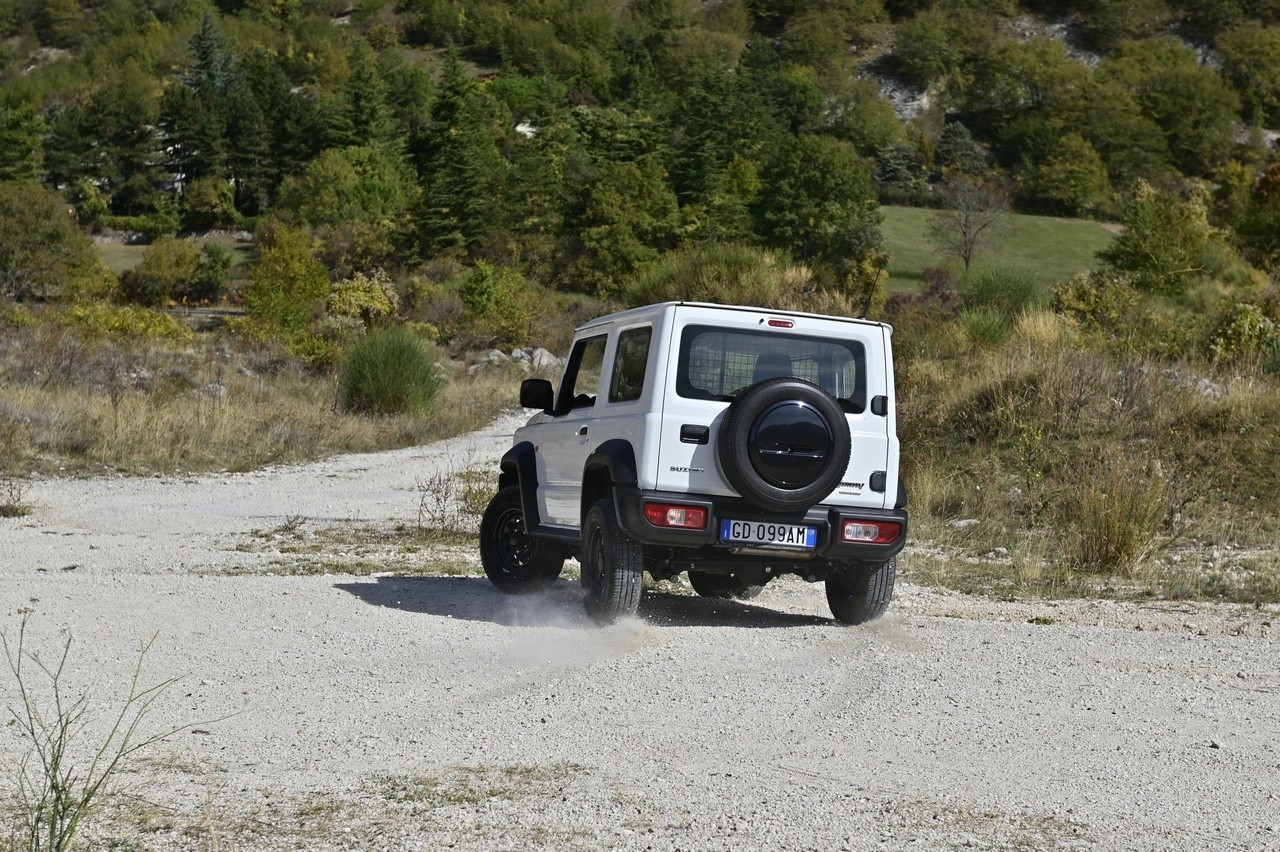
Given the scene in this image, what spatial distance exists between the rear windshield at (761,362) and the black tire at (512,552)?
7.69 feet

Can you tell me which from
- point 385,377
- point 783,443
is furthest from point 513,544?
point 385,377

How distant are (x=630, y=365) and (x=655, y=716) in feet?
9.96

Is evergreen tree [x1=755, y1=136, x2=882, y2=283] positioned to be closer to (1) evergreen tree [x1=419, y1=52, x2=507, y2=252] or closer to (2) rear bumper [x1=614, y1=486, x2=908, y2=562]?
(1) evergreen tree [x1=419, y1=52, x2=507, y2=252]

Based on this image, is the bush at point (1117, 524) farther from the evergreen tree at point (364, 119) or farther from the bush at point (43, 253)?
the evergreen tree at point (364, 119)

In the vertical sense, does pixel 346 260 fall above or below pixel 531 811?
above

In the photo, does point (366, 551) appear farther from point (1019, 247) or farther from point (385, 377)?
point (1019, 247)

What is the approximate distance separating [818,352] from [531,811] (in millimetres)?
4452

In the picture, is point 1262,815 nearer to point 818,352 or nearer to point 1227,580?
point 818,352

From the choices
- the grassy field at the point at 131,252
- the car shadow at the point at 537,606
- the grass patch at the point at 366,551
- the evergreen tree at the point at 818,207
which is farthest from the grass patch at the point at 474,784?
the evergreen tree at the point at 818,207

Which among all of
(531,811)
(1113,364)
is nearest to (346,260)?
(1113,364)

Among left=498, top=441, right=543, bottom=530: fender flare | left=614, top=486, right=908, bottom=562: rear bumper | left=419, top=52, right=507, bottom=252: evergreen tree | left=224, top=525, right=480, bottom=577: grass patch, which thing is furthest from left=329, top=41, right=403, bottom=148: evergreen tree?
left=614, top=486, right=908, bottom=562: rear bumper

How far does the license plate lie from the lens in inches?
325

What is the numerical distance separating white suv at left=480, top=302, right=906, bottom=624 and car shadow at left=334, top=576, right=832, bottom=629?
33cm

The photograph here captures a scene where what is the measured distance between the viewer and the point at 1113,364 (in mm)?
19156
